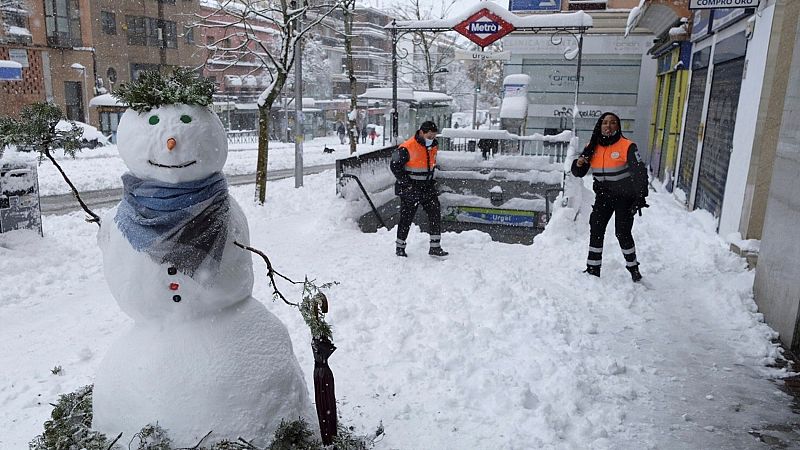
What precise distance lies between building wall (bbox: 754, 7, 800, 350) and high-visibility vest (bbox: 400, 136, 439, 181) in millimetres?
3689

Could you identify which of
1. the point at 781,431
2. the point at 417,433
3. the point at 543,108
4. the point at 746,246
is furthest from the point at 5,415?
the point at 543,108

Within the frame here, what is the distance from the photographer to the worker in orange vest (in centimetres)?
723

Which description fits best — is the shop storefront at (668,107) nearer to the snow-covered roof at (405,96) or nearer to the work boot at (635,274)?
the work boot at (635,274)

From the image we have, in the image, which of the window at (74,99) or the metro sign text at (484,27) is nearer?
the metro sign text at (484,27)

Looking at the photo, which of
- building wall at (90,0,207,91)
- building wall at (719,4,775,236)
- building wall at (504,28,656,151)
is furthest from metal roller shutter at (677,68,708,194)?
building wall at (90,0,207,91)

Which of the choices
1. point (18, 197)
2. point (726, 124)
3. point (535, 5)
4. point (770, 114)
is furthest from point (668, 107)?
point (18, 197)

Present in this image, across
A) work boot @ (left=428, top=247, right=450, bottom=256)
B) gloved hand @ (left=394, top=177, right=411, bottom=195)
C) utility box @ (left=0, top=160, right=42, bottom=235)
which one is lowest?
work boot @ (left=428, top=247, right=450, bottom=256)

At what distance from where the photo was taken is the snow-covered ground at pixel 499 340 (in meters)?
3.65

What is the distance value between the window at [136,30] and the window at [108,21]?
31.3 inches

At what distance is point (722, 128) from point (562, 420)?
23.9 feet

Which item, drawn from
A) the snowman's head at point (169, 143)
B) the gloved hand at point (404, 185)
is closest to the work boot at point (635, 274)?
the gloved hand at point (404, 185)

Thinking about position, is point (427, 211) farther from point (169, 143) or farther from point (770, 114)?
point (169, 143)

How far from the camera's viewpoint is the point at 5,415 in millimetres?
3744

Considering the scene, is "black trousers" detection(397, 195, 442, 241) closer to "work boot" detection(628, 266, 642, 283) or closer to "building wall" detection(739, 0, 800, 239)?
"work boot" detection(628, 266, 642, 283)
